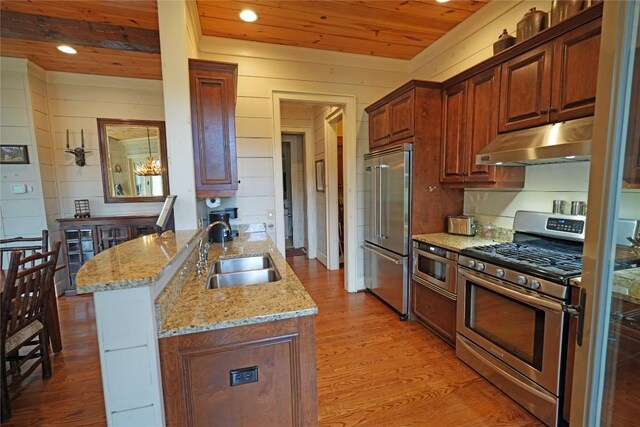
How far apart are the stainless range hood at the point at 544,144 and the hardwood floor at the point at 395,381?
1.56m

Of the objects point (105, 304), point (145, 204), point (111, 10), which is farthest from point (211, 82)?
point (145, 204)

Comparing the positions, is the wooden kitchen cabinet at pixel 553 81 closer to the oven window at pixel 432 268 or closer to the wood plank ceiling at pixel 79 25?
the oven window at pixel 432 268

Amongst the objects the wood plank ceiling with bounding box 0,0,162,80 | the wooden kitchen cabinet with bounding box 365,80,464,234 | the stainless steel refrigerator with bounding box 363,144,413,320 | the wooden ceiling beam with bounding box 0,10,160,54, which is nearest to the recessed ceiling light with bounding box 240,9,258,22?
the wood plank ceiling with bounding box 0,0,162,80

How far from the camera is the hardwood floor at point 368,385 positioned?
1.77 metres

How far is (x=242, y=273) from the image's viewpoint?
1.88 meters

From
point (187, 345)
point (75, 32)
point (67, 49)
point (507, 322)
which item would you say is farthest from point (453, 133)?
point (67, 49)

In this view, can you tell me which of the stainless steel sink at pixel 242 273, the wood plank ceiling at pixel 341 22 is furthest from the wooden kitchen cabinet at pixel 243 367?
the wood plank ceiling at pixel 341 22

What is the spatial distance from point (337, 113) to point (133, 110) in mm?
2889

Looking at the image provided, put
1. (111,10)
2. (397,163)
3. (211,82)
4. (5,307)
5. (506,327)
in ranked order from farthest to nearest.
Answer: (397,163), (111,10), (211,82), (506,327), (5,307)

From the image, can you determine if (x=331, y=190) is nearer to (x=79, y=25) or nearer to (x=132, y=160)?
(x=132, y=160)

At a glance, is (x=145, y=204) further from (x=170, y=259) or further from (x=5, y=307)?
(x=170, y=259)

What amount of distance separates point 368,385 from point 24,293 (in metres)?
2.37

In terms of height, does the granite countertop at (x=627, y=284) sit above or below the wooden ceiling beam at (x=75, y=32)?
below

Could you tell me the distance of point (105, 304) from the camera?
931 mm
